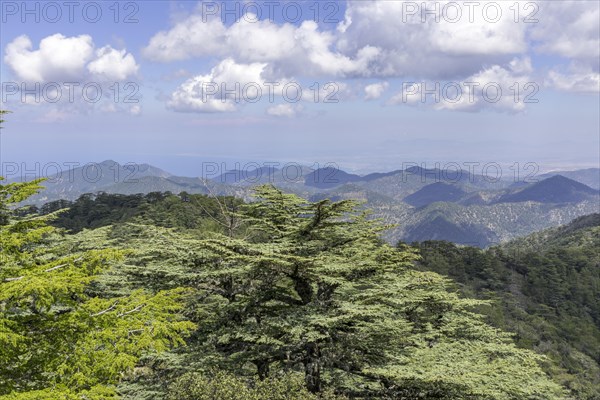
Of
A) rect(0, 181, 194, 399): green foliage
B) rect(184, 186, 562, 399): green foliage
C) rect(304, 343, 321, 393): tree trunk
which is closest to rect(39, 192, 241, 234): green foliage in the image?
rect(184, 186, 562, 399): green foliage

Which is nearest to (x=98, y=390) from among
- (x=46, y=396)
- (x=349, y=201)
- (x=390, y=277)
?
(x=46, y=396)

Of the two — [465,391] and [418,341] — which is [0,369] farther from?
[418,341]

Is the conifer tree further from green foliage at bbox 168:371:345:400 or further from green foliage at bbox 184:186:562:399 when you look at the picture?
green foliage at bbox 184:186:562:399

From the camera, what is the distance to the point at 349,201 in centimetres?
1553

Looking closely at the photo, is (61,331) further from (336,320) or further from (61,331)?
(336,320)

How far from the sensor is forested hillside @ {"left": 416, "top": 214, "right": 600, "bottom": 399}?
76625mm

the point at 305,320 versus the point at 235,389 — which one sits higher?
the point at 305,320

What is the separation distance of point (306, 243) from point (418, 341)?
5.54m

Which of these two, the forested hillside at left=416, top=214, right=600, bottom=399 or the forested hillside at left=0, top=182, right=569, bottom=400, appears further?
the forested hillside at left=416, top=214, right=600, bottom=399

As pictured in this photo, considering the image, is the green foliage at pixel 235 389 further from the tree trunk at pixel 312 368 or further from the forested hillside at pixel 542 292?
the forested hillside at pixel 542 292

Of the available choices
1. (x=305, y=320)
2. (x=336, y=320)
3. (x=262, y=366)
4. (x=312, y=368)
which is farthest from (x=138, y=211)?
(x=336, y=320)

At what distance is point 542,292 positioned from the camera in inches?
4134

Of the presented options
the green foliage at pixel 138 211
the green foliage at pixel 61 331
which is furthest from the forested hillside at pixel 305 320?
the green foliage at pixel 138 211

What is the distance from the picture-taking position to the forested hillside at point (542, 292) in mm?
76625
